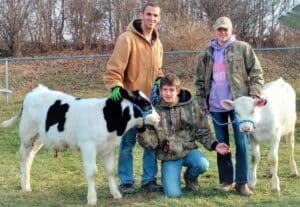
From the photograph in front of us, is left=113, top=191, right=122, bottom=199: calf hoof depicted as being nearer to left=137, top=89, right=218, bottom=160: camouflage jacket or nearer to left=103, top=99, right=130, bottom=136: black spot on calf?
left=137, top=89, right=218, bottom=160: camouflage jacket

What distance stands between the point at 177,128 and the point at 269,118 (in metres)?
1.22

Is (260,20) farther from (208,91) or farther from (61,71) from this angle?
(208,91)

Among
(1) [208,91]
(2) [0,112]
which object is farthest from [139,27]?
(2) [0,112]

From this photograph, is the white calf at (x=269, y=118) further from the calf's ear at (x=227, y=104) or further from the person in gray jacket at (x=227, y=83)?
the person in gray jacket at (x=227, y=83)

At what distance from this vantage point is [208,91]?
6.84m

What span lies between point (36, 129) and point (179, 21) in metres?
14.8

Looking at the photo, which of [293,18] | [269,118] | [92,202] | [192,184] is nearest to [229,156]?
[192,184]

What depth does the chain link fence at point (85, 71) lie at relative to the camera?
711 inches

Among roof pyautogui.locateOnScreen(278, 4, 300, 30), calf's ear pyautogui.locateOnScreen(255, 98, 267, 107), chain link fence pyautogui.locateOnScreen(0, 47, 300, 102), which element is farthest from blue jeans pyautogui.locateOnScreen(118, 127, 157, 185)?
chain link fence pyautogui.locateOnScreen(0, 47, 300, 102)

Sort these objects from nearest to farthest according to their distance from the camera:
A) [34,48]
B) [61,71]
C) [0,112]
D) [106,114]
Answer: [106,114]
[0,112]
[61,71]
[34,48]

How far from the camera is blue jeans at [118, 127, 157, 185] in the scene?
271 inches

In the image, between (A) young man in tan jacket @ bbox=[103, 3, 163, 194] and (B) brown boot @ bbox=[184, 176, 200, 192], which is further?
(B) brown boot @ bbox=[184, 176, 200, 192]

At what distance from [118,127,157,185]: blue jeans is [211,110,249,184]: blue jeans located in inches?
33.4

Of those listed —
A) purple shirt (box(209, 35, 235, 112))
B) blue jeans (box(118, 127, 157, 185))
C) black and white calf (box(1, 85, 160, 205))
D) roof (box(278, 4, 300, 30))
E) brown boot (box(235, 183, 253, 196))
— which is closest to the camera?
roof (box(278, 4, 300, 30))
